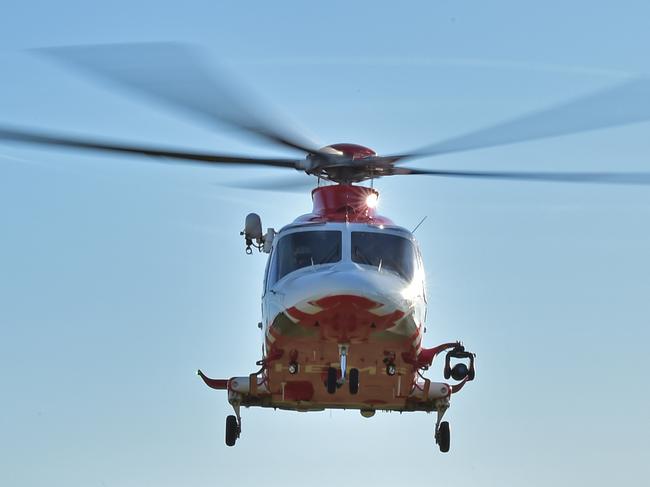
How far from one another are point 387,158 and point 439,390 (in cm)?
426

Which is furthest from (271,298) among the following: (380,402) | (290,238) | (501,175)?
(501,175)

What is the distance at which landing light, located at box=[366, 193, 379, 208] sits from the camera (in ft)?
78.3

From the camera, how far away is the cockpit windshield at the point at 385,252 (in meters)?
21.9

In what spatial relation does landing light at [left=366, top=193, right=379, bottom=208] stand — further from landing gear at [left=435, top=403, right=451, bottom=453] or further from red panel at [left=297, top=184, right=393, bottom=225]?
landing gear at [left=435, top=403, right=451, bottom=453]

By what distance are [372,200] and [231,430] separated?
16.2ft

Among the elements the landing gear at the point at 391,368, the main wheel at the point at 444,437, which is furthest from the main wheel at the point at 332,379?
the main wheel at the point at 444,437

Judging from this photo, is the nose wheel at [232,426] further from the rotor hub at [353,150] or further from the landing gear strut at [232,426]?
the rotor hub at [353,150]

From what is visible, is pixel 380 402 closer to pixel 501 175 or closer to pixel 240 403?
pixel 240 403

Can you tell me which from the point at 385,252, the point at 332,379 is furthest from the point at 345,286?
the point at 385,252

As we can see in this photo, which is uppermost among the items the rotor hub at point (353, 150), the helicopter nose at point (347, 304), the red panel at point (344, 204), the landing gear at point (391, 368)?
the rotor hub at point (353, 150)

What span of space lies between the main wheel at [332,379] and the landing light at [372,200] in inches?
150

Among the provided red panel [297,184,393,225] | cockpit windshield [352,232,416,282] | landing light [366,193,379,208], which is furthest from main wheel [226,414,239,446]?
landing light [366,193,379,208]

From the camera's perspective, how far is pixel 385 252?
22281 mm

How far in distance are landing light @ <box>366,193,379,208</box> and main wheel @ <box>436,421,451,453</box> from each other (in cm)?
418
